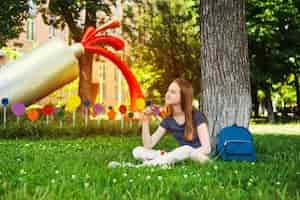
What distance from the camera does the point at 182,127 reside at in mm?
5824

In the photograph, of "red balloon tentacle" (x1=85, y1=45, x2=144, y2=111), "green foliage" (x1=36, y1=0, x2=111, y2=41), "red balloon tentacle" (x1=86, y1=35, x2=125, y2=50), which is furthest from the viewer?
"green foliage" (x1=36, y1=0, x2=111, y2=41)

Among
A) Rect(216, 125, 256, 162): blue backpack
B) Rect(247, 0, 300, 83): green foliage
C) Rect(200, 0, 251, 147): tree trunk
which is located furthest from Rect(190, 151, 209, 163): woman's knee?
Rect(247, 0, 300, 83): green foliage

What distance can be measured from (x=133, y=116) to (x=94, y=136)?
1.30 metres

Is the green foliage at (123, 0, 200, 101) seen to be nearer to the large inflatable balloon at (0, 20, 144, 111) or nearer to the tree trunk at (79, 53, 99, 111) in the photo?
the tree trunk at (79, 53, 99, 111)

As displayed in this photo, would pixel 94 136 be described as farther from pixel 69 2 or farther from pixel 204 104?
pixel 69 2

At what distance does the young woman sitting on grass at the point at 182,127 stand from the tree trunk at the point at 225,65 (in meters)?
0.98

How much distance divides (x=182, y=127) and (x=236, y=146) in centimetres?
69

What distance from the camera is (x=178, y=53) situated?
2900cm

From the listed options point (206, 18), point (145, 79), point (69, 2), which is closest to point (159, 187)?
point (206, 18)

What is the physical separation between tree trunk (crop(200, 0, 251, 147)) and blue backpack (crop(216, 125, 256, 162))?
0.76 meters

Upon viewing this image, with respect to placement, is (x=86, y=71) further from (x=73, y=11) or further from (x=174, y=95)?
(x=174, y=95)

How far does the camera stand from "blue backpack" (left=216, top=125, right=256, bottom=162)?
5.81 m

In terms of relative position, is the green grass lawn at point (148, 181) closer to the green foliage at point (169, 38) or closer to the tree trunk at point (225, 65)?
the tree trunk at point (225, 65)

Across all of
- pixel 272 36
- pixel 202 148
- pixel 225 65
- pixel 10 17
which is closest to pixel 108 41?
pixel 10 17
